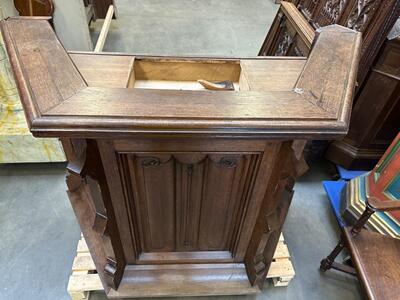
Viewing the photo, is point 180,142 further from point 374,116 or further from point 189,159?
point 374,116

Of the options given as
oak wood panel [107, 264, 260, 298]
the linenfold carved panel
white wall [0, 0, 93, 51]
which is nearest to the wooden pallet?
oak wood panel [107, 264, 260, 298]

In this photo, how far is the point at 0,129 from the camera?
145cm

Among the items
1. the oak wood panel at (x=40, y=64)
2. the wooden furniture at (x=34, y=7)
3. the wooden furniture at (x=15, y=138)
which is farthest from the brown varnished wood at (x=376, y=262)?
the wooden furniture at (x=34, y=7)

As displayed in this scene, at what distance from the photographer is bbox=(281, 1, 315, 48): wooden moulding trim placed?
1164 millimetres

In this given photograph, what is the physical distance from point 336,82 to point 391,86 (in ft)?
2.85

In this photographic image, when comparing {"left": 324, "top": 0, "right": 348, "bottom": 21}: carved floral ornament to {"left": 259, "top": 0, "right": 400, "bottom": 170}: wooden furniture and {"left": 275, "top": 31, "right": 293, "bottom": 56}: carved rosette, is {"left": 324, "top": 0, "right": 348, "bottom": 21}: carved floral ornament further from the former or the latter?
{"left": 275, "top": 31, "right": 293, "bottom": 56}: carved rosette

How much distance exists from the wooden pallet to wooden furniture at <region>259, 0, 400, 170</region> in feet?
2.42

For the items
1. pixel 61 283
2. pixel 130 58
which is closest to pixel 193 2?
pixel 130 58

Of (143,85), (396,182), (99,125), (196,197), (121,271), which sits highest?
(99,125)

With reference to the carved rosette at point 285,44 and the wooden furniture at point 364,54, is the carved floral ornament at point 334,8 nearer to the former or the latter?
the wooden furniture at point 364,54

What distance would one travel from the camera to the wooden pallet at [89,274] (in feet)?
3.58

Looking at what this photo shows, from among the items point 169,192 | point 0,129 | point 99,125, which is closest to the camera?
point 99,125

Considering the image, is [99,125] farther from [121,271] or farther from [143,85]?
[121,271]

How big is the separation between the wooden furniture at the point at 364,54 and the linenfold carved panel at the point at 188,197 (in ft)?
2.18
